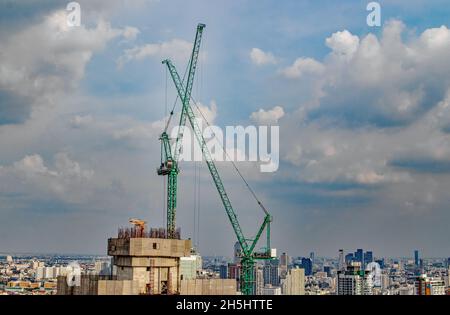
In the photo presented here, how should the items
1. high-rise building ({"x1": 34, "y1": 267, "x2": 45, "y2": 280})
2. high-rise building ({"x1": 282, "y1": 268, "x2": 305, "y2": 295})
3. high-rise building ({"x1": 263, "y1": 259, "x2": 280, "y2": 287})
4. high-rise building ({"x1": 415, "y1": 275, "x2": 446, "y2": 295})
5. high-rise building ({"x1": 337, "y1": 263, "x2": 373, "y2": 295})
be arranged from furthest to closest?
high-rise building ({"x1": 263, "y1": 259, "x2": 280, "y2": 287})
high-rise building ({"x1": 337, "y1": 263, "x2": 373, "y2": 295})
high-rise building ({"x1": 282, "y1": 268, "x2": 305, "y2": 295})
high-rise building ({"x1": 415, "y1": 275, "x2": 446, "y2": 295})
high-rise building ({"x1": 34, "y1": 267, "x2": 45, "y2": 280})

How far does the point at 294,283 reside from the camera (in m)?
170

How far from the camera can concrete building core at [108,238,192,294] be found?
32.4 metres

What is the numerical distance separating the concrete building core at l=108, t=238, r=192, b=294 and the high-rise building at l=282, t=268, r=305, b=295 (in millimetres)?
128233

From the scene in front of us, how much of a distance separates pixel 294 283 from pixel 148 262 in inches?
5610

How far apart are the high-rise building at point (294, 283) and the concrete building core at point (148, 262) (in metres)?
128

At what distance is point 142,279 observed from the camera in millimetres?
32656

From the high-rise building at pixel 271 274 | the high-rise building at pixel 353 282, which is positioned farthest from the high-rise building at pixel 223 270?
the high-rise building at pixel 353 282

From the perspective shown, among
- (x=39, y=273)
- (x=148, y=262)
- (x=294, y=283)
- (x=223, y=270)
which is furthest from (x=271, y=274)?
(x=148, y=262)

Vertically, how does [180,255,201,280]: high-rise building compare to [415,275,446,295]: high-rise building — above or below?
above

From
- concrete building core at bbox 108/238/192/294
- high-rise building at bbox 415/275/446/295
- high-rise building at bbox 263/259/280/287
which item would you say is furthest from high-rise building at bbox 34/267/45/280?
concrete building core at bbox 108/238/192/294

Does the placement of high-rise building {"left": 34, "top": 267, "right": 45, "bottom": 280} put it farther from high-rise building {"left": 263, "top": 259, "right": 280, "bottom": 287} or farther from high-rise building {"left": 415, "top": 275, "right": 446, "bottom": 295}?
high-rise building {"left": 415, "top": 275, "right": 446, "bottom": 295}
